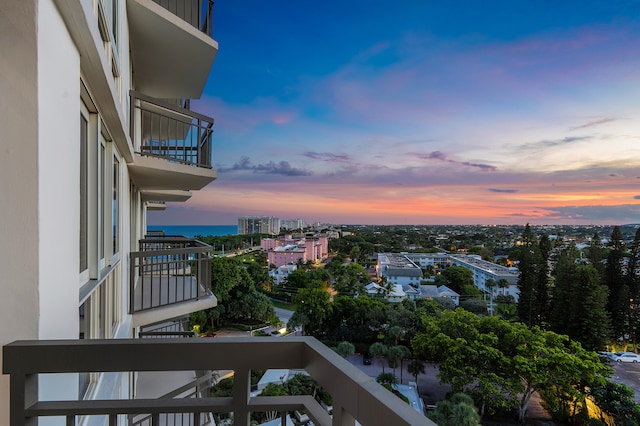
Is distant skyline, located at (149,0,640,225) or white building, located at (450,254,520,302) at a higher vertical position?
distant skyline, located at (149,0,640,225)

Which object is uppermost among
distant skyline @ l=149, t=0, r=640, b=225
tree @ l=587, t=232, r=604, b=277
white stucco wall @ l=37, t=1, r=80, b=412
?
distant skyline @ l=149, t=0, r=640, b=225

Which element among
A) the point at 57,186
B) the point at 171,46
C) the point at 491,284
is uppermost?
the point at 171,46

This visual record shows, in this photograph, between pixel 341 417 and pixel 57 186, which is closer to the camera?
pixel 341 417

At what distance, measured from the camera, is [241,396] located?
783mm

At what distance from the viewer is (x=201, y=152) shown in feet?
12.9

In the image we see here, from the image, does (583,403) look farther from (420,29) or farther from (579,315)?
(420,29)

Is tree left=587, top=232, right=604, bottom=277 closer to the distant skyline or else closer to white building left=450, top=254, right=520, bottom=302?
the distant skyline

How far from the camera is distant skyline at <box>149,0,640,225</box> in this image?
17516mm

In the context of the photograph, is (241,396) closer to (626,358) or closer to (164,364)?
(164,364)

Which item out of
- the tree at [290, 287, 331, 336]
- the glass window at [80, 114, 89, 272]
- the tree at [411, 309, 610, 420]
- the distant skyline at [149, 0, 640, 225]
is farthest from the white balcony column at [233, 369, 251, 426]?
the tree at [290, 287, 331, 336]

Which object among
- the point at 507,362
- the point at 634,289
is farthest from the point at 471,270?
the point at 507,362

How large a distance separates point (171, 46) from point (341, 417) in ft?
14.1

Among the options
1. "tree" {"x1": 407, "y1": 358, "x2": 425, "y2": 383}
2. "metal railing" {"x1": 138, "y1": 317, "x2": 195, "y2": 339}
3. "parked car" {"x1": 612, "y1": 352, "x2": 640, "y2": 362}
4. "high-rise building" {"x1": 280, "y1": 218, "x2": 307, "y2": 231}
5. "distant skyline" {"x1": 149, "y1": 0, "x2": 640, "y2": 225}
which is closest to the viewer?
"metal railing" {"x1": 138, "y1": 317, "x2": 195, "y2": 339}

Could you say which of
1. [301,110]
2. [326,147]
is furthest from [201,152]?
[326,147]
